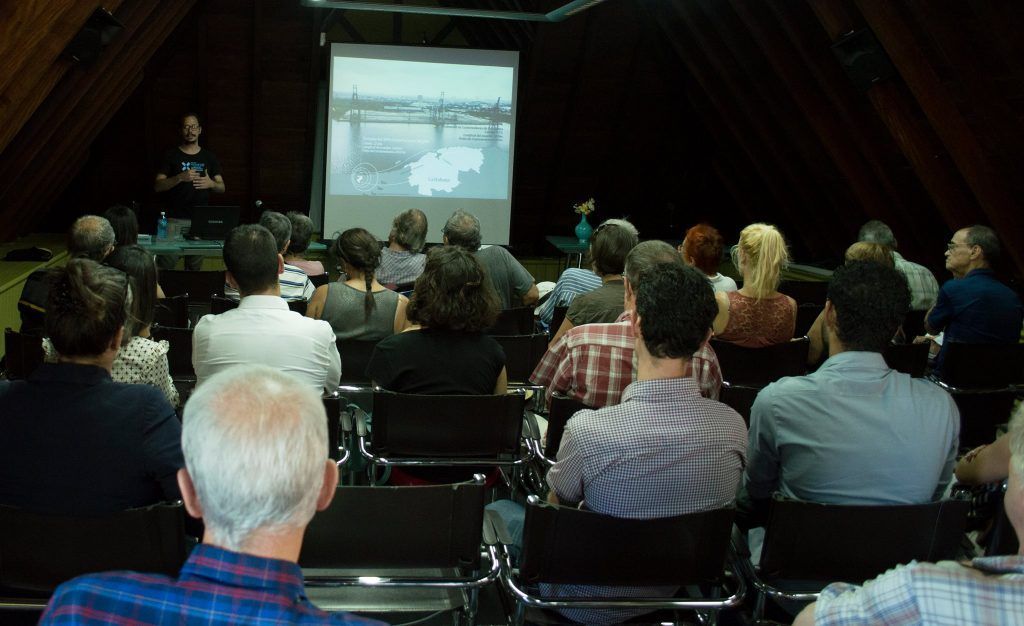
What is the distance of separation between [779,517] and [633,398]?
1.46 ft

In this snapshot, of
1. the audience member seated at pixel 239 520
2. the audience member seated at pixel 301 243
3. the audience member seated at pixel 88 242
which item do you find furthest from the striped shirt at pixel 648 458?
the audience member seated at pixel 301 243

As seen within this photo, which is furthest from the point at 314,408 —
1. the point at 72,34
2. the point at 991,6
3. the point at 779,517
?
the point at 991,6

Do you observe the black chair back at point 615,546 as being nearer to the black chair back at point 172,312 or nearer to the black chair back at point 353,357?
the black chair back at point 353,357

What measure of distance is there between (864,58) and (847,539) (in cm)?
468

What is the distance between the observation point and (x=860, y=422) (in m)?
2.55

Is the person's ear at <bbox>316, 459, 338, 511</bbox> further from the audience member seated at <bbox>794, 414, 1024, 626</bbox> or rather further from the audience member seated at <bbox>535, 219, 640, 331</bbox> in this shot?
the audience member seated at <bbox>535, 219, 640, 331</bbox>

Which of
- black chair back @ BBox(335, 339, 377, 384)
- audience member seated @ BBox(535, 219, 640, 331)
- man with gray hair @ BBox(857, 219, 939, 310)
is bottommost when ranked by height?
black chair back @ BBox(335, 339, 377, 384)

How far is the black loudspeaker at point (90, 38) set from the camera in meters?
5.58

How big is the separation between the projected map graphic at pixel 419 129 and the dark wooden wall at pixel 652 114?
1.14 feet

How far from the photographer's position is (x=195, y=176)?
833 centimetres

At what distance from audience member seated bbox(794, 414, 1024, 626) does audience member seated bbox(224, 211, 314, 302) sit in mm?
3758

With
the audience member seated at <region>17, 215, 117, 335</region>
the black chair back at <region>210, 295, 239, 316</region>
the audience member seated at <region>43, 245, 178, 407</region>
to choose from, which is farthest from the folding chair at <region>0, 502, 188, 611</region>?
the black chair back at <region>210, 295, 239, 316</region>

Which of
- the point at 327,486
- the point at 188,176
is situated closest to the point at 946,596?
the point at 327,486

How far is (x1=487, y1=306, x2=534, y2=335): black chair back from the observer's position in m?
5.04
